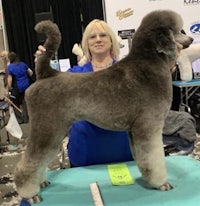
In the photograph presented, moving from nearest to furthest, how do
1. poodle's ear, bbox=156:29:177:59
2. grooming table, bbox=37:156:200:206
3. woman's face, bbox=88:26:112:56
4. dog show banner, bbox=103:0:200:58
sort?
poodle's ear, bbox=156:29:177:59, grooming table, bbox=37:156:200:206, woman's face, bbox=88:26:112:56, dog show banner, bbox=103:0:200:58

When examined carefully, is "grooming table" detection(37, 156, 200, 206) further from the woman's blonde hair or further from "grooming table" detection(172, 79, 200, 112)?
"grooming table" detection(172, 79, 200, 112)

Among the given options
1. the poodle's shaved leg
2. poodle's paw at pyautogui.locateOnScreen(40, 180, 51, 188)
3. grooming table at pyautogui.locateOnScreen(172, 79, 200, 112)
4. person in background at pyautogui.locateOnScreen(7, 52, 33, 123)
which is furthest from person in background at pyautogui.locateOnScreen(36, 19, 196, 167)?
person in background at pyautogui.locateOnScreen(7, 52, 33, 123)

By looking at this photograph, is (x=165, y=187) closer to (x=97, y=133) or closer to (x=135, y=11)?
(x=97, y=133)

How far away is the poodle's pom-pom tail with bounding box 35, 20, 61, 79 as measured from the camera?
1130 millimetres

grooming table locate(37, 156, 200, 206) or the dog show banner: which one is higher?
the dog show banner

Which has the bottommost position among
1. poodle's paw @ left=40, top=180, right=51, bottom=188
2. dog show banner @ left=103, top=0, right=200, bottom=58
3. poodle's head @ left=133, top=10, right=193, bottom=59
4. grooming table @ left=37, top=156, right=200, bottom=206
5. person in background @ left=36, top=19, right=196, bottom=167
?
grooming table @ left=37, top=156, right=200, bottom=206

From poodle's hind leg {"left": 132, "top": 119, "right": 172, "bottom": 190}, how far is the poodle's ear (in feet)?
0.70

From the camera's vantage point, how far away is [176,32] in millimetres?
1110

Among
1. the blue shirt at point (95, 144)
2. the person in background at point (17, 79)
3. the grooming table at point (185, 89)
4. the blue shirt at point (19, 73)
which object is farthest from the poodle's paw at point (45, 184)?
the blue shirt at point (19, 73)

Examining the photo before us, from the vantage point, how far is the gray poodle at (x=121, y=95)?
110 centimetres

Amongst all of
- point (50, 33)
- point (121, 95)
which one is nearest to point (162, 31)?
point (121, 95)

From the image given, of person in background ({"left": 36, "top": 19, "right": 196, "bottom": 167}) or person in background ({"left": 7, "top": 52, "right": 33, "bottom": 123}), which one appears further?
person in background ({"left": 7, "top": 52, "right": 33, "bottom": 123})

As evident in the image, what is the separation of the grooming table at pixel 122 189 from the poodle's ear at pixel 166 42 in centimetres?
45

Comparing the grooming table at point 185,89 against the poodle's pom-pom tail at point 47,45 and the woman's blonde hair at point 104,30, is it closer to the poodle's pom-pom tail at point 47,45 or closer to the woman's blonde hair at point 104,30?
the woman's blonde hair at point 104,30
